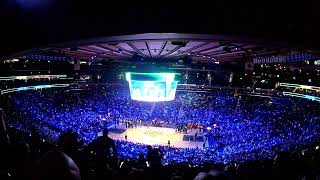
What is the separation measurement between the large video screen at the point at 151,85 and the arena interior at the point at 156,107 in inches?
4.0

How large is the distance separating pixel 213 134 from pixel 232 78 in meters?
22.2

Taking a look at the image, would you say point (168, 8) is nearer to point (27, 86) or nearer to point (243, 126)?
point (243, 126)

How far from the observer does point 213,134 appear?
98.1 ft

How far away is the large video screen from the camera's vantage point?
2253 cm

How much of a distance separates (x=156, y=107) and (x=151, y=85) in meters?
21.1

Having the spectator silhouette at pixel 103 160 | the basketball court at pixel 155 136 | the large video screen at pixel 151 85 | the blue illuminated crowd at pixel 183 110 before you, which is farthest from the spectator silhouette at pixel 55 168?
the basketball court at pixel 155 136

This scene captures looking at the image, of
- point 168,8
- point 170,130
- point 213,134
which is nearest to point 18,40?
point 168,8

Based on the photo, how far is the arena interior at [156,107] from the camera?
4.09 meters

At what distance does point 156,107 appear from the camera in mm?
44375

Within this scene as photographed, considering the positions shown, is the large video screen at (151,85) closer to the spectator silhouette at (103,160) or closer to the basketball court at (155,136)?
the basketball court at (155,136)

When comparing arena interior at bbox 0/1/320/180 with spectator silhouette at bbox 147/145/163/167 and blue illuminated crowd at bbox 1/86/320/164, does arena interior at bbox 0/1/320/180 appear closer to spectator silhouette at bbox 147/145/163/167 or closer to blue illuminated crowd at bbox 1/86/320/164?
spectator silhouette at bbox 147/145/163/167

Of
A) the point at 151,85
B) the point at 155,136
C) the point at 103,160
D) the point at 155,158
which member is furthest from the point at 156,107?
the point at 103,160

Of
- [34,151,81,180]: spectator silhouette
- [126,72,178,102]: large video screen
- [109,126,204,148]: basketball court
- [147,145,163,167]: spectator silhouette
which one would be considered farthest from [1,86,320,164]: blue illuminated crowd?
[34,151,81,180]: spectator silhouette

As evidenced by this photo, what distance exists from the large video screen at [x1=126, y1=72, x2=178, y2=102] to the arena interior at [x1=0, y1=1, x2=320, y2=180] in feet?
0.33
